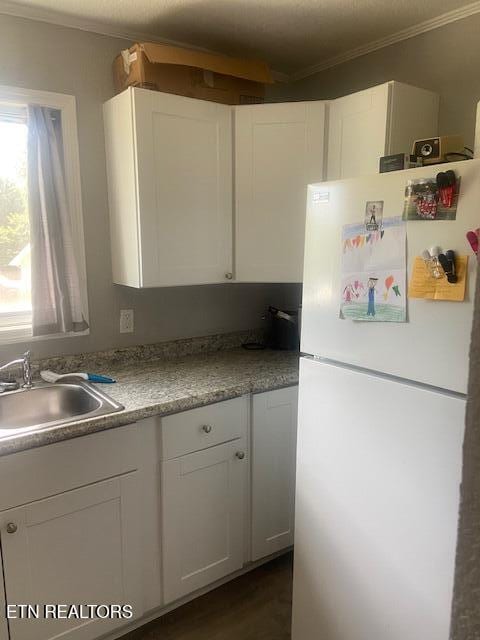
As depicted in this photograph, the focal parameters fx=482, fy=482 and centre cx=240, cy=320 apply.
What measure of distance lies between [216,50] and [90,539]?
2207 mm

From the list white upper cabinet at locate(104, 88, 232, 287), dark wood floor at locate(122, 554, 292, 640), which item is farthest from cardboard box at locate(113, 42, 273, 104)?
dark wood floor at locate(122, 554, 292, 640)

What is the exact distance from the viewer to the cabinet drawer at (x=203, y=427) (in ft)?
5.92

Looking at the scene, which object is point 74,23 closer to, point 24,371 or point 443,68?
point 24,371

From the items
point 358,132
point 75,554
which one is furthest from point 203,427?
point 358,132

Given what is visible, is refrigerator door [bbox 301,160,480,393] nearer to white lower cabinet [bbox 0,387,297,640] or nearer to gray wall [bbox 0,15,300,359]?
white lower cabinet [bbox 0,387,297,640]

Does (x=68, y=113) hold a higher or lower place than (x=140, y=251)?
higher

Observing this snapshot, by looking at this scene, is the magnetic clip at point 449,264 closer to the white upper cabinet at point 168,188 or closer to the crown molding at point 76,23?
the white upper cabinet at point 168,188

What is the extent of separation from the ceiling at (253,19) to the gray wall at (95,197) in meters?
0.08

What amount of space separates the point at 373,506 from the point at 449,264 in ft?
2.39

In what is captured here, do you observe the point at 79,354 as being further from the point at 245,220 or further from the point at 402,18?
the point at 402,18

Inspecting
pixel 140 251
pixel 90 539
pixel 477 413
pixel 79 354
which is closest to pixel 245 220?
pixel 140 251

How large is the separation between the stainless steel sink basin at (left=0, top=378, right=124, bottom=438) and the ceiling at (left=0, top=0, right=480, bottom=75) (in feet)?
4.86

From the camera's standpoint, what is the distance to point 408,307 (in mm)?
1257

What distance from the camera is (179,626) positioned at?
192 centimetres
